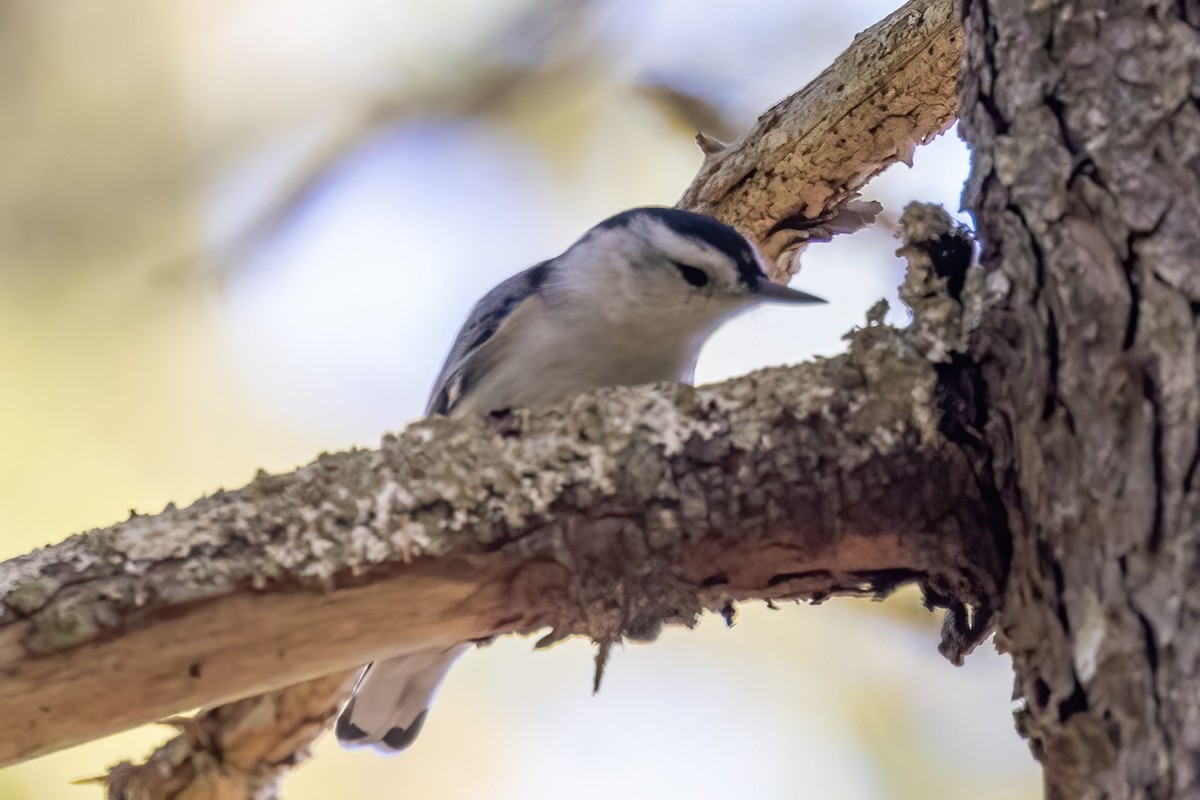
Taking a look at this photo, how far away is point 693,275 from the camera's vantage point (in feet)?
4.90

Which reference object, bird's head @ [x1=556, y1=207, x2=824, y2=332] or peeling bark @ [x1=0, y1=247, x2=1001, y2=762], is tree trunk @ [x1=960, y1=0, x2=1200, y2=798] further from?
bird's head @ [x1=556, y1=207, x2=824, y2=332]

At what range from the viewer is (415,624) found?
3.19 ft

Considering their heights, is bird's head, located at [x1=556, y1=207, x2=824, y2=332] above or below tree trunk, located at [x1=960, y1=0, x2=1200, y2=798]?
above

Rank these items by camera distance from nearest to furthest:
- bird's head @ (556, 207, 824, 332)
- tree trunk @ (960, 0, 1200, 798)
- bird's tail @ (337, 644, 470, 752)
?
tree trunk @ (960, 0, 1200, 798) < bird's tail @ (337, 644, 470, 752) < bird's head @ (556, 207, 824, 332)

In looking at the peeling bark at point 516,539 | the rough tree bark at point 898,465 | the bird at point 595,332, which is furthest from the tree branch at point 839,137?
the peeling bark at point 516,539

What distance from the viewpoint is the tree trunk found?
75cm

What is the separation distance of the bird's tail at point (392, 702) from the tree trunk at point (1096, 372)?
0.71 metres

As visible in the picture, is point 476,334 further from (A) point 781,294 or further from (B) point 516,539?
(B) point 516,539

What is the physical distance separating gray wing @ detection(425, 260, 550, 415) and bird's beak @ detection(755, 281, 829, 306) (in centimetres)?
32

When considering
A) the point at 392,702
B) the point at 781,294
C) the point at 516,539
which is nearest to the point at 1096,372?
the point at 516,539

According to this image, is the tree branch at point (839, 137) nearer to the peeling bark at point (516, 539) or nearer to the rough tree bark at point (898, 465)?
the rough tree bark at point (898, 465)

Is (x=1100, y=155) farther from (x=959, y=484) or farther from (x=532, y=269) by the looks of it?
(x=532, y=269)

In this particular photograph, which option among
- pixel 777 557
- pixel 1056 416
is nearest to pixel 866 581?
pixel 777 557

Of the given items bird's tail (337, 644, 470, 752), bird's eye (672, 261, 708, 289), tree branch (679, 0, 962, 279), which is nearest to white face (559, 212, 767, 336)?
bird's eye (672, 261, 708, 289)
